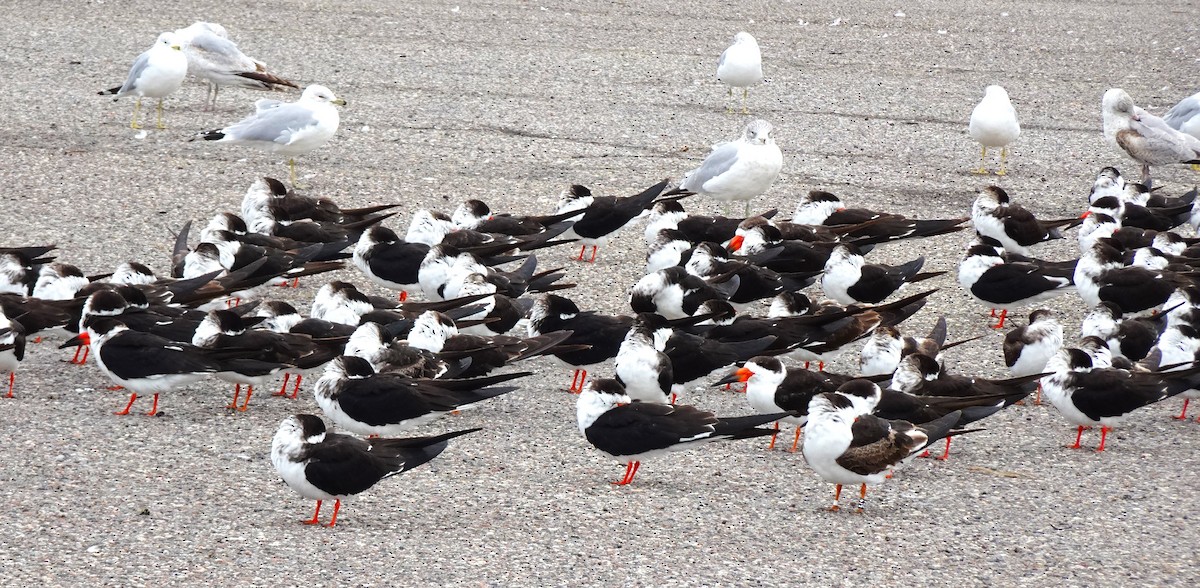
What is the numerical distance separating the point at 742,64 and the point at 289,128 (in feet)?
16.1

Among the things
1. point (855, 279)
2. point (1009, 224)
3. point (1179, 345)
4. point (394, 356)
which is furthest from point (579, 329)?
point (1009, 224)

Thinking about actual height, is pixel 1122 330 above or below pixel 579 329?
above

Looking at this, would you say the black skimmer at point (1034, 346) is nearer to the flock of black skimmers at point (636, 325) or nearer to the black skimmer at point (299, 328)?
the flock of black skimmers at point (636, 325)

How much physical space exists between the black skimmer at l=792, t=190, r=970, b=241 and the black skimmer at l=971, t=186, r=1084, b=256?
0.16 metres

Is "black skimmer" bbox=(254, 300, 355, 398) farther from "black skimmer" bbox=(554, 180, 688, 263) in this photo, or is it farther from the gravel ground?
"black skimmer" bbox=(554, 180, 688, 263)

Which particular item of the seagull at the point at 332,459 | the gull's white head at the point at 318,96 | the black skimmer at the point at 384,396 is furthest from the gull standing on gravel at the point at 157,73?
the seagull at the point at 332,459

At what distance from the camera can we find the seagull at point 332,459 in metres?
6.09

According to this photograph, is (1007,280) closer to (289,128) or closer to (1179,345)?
(1179,345)

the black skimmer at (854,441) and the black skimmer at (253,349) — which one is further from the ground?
the black skimmer at (854,441)

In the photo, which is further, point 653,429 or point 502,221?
point 502,221

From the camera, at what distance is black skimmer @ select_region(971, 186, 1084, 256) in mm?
10344

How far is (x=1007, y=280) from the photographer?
909cm

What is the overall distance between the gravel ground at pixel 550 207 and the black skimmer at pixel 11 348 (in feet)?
0.69

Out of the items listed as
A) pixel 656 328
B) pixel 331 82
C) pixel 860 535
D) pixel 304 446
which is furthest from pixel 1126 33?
pixel 304 446
